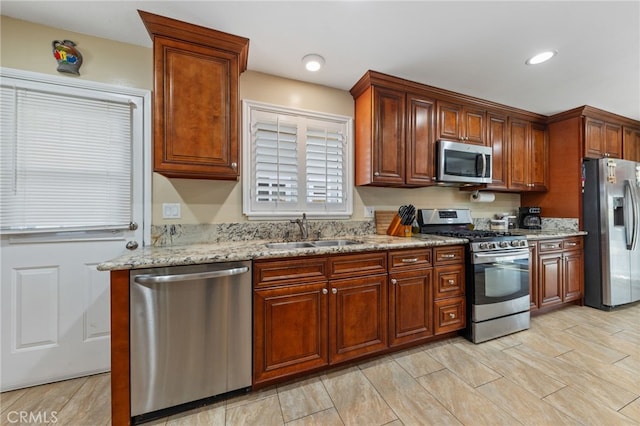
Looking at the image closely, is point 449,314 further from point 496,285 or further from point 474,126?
point 474,126

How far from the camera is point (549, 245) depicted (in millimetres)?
2865

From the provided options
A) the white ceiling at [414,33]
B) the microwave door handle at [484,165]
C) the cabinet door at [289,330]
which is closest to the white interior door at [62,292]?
the white ceiling at [414,33]

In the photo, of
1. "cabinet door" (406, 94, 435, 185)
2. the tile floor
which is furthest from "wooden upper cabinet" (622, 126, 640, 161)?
"cabinet door" (406, 94, 435, 185)

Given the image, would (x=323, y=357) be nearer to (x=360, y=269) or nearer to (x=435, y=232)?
(x=360, y=269)

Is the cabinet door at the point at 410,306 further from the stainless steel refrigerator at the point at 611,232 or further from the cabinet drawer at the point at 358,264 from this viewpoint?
the stainless steel refrigerator at the point at 611,232

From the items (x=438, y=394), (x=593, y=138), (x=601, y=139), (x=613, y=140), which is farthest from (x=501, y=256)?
(x=613, y=140)

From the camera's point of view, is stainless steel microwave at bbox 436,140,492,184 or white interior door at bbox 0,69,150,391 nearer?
white interior door at bbox 0,69,150,391

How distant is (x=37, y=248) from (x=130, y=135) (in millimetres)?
976

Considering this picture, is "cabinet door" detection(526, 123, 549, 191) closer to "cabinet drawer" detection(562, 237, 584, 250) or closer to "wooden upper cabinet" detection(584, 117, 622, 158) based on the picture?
"wooden upper cabinet" detection(584, 117, 622, 158)

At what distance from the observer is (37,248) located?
1738 mm

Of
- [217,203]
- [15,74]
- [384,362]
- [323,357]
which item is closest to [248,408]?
[323,357]

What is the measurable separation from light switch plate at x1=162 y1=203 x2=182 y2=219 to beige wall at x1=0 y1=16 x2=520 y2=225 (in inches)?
1.3

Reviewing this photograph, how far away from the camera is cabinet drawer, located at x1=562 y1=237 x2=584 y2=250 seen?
2984 mm

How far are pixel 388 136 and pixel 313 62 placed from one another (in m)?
0.94
